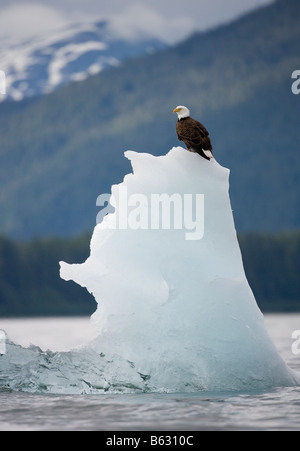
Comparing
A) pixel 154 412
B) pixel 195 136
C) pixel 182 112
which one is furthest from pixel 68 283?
pixel 154 412

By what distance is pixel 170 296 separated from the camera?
14.3m

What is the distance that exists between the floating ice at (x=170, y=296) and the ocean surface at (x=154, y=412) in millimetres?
463

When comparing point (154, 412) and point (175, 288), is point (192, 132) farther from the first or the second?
point (154, 412)

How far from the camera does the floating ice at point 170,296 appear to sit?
14297 millimetres

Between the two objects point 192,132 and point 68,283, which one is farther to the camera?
point 68,283

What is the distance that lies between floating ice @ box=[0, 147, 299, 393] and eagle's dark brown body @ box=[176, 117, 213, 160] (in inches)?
11.5

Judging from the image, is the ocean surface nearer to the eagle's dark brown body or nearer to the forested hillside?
the eagle's dark brown body

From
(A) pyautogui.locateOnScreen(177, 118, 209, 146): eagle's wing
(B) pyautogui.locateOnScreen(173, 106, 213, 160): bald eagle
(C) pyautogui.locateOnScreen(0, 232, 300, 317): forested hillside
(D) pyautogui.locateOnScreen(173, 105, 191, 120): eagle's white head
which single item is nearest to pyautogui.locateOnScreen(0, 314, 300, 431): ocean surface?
(B) pyautogui.locateOnScreen(173, 106, 213, 160): bald eagle

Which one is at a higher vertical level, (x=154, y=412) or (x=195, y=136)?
(x=195, y=136)

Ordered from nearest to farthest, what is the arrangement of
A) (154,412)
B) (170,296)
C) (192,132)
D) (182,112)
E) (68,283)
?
(154,412) → (170,296) → (192,132) → (182,112) → (68,283)

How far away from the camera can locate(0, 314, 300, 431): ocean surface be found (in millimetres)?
11477

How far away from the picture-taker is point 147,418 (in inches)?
468

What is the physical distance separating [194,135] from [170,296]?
8.81 ft
